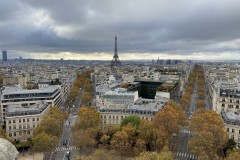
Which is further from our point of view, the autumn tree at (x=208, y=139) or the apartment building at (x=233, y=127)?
the apartment building at (x=233, y=127)

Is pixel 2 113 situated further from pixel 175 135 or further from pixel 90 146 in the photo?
pixel 175 135

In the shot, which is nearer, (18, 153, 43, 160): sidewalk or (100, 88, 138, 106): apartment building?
(18, 153, 43, 160): sidewalk

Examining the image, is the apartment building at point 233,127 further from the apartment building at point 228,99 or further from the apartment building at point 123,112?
the apartment building at point 123,112

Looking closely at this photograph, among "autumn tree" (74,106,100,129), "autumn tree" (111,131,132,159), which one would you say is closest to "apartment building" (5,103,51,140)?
"autumn tree" (74,106,100,129)

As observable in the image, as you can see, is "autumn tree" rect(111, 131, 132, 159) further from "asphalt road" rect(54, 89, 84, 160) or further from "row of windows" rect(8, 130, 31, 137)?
"row of windows" rect(8, 130, 31, 137)

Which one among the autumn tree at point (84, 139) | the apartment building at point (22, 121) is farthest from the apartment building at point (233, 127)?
the apartment building at point (22, 121)
